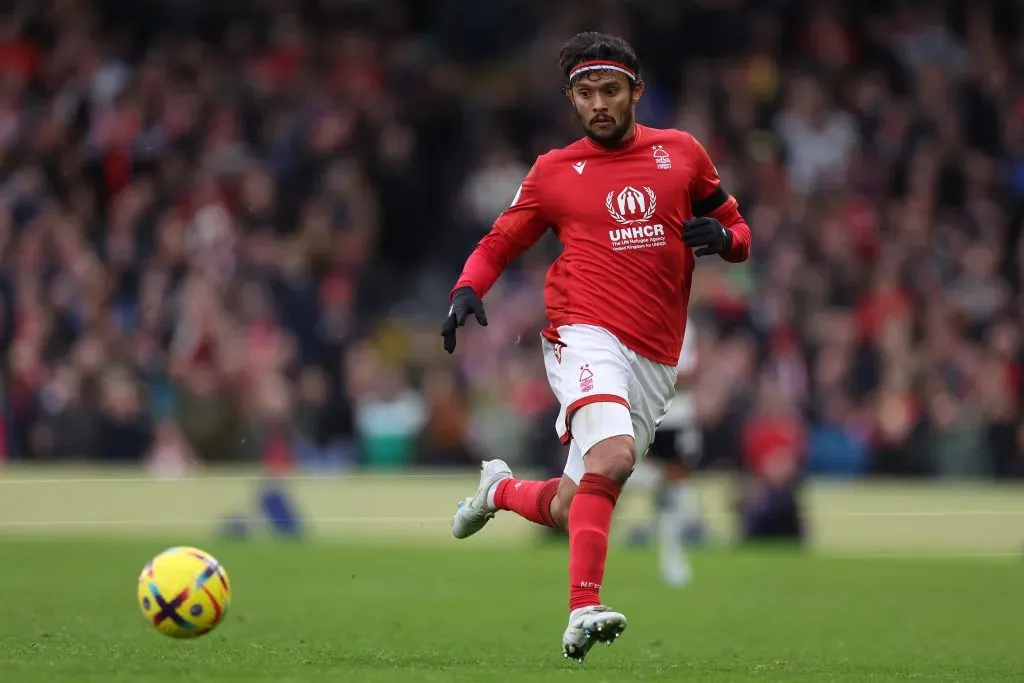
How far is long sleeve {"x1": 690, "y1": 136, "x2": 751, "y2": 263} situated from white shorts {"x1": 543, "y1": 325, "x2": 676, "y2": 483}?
2.23ft

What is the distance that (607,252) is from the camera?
26.4 ft

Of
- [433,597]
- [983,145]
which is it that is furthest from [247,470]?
[983,145]

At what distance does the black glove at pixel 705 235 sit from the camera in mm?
7852

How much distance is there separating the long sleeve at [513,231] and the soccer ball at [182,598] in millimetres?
1882

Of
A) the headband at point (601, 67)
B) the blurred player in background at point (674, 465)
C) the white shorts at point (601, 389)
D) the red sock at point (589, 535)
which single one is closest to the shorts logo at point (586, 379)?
the white shorts at point (601, 389)

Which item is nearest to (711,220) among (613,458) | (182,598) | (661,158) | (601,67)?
(661,158)

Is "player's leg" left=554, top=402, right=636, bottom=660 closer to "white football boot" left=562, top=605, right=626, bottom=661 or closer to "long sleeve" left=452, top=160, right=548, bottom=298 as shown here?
"white football boot" left=562, top=605, right=626, bottom=661

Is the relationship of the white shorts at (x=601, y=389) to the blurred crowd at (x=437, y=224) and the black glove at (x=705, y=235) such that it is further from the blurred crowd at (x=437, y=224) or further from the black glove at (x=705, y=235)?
the blurred crowd at (x=437, y=224)

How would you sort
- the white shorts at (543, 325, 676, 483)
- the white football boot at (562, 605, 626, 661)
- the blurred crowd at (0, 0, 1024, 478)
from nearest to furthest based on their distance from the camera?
the white football boot at (562, 605, 626, 661) → the white shorts at (543, 325, 676, 483) → the blurred crowd at (0, 0, 1024, 478)

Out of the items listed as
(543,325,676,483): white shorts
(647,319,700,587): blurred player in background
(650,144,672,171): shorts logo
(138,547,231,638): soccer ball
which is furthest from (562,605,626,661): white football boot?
(647,319,700,587): blurred player in background

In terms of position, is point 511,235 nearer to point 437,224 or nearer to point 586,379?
point 586,379

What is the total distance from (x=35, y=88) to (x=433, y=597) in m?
11.9

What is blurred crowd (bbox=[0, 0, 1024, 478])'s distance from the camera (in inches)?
708

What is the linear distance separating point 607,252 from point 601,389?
→ 70cm
